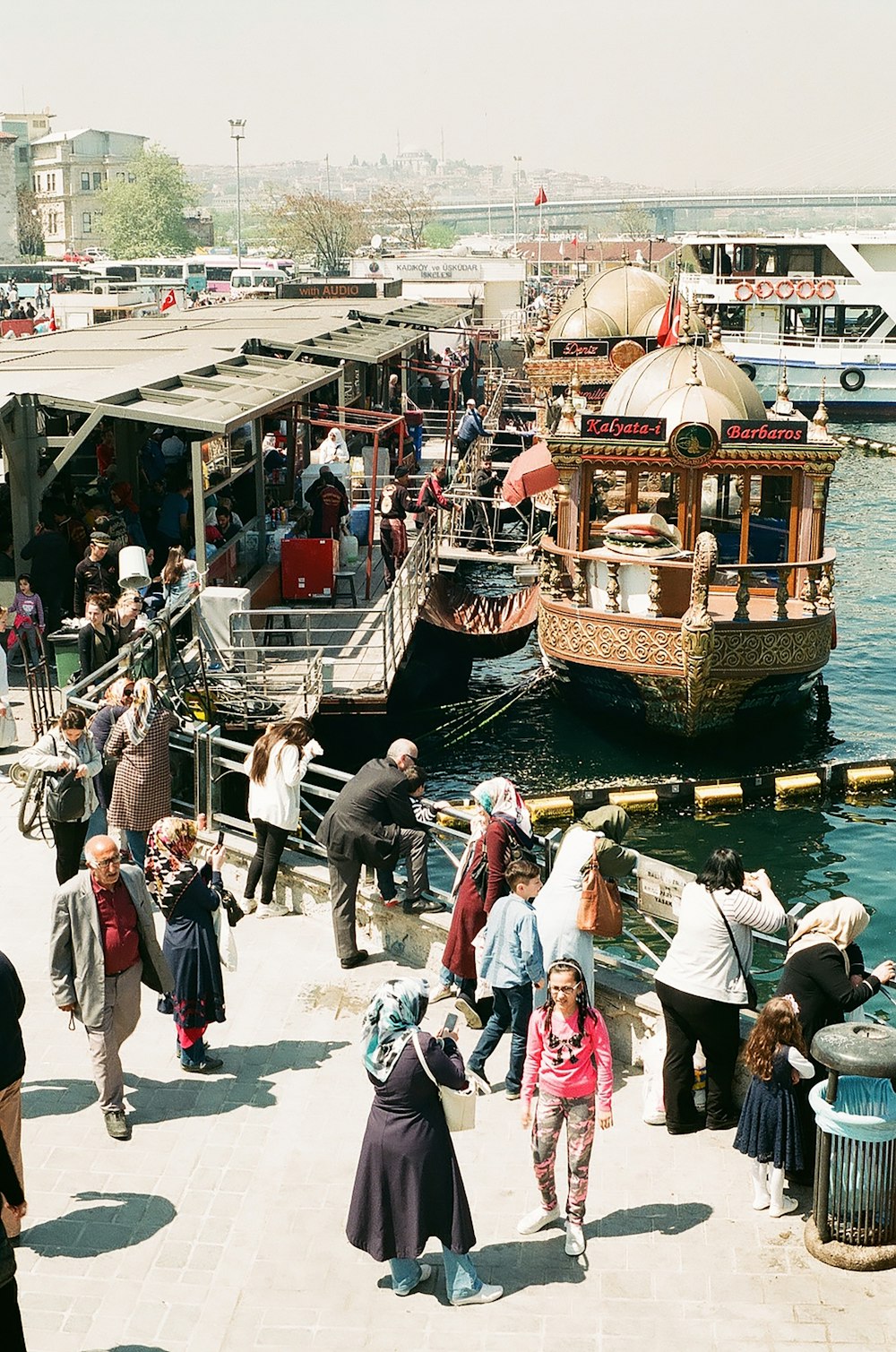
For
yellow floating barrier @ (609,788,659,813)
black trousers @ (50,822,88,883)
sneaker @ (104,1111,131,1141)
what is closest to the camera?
sneaker @ (104,1111,131,1141)

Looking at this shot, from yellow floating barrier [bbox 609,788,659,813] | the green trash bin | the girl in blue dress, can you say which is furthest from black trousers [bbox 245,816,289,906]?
yellow floating barrier [bbox 609,788,659,813]

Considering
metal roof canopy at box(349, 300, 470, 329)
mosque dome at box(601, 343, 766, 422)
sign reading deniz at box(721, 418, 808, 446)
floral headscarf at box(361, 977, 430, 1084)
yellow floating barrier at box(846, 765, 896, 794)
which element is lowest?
yellow floating barrier at box(846, 765, 896, 794)

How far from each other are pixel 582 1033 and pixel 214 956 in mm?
2567

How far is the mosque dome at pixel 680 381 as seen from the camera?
907 inches

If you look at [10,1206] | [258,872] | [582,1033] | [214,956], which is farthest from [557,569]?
[10,1206]

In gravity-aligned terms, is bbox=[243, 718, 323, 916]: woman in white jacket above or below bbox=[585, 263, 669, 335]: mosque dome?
below

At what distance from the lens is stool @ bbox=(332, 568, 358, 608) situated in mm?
20391

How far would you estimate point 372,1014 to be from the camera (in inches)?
258

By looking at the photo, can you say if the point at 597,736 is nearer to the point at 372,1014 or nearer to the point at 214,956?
the point at 214,956

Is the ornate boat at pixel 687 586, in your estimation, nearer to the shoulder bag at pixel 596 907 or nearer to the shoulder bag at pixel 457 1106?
the shoulder bag at pixel 596 907

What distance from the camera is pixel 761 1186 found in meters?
7.69

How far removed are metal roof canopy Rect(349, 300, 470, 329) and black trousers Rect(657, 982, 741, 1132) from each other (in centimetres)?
3031

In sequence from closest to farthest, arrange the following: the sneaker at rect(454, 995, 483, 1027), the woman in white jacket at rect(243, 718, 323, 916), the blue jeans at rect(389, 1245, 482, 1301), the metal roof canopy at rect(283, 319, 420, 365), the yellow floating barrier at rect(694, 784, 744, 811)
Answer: the blue jeans at rect(389, 1245, 482, 1301)
the sneaker at rect(454, 995, 483, 1027)
the woman in white jacket at rect(243, 718, 323, 916)
the yellow floating barrier at rect(694, 784, 744, 811)
the metal roof canopy at rect(283, 319, 420, 365)

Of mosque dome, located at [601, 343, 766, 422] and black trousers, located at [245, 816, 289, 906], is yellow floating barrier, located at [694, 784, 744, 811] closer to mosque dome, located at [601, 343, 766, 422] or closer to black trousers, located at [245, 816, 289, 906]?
mosque dome, located at [601, 343, 766, 422]
